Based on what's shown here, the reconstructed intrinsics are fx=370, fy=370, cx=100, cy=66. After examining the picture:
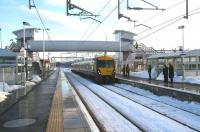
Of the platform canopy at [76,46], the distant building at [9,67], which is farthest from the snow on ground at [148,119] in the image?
the platform canopy at [76,46]

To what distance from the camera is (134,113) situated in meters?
16.1

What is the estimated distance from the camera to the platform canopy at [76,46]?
81438 mm

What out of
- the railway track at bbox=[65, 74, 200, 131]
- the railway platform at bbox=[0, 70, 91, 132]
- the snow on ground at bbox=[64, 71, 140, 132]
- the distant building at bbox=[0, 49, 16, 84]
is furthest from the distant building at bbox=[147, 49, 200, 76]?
the railway platform at bbox=[0, 70, 91, 132]

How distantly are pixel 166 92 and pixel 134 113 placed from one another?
7.84 metres

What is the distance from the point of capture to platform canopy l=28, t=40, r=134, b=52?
81438 mm

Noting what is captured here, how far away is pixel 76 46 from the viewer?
81875mm

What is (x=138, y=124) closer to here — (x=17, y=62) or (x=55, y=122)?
(x=55, y=122)

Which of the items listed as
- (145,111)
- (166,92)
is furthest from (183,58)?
(145,111)

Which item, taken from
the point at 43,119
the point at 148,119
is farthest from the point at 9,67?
the point at 148,119

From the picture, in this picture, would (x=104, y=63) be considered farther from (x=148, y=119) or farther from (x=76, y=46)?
(x=76, y=46)

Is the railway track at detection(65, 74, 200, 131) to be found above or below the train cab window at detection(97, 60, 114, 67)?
below

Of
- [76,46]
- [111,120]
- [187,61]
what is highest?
[76,46]

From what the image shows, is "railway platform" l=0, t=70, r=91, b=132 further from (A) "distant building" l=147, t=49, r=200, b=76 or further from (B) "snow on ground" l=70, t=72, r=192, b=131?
(A) "distant building" l=147, t=49, r=200, b=76

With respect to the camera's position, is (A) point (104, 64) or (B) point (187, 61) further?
(A) point (104, 64)
